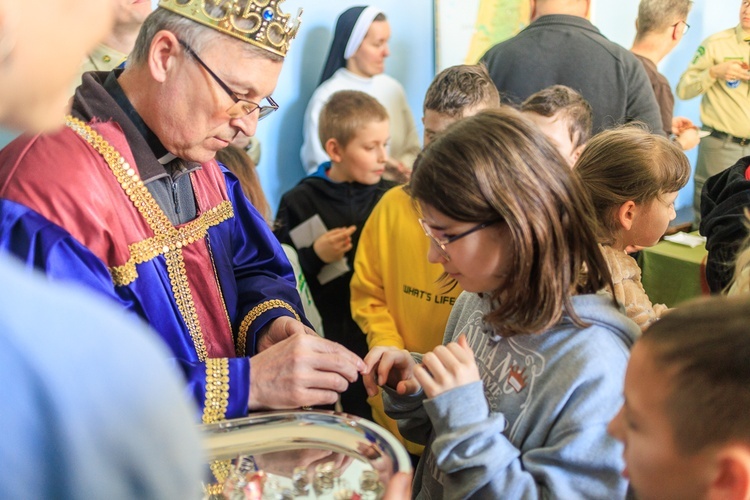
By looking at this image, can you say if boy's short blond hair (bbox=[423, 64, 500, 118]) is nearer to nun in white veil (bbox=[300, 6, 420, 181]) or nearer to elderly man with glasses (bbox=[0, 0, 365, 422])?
elderly man with glasses (bbox=[0, 0, 365, 422])

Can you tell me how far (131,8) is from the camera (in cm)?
254

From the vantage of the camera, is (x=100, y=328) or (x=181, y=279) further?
(x=181, y=279)

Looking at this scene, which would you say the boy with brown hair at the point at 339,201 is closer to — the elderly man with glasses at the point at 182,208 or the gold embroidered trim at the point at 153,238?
the elderly man with glasses at the point at 182,208

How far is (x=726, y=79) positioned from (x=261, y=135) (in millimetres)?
3192

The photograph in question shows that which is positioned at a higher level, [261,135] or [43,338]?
[43,338]

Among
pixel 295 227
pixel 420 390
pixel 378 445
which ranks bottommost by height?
pixel 295 227

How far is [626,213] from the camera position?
5.68 ft

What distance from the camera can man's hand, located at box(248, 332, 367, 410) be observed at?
1298mm

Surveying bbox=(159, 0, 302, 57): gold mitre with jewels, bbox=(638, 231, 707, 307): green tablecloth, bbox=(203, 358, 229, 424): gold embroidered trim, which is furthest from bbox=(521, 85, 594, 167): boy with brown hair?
bbox=(203, 358, 229, 424): gold embroidered trim

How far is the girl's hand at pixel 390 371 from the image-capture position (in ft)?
4.52

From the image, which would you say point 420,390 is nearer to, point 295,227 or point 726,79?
point 295,227

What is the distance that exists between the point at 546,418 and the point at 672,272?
89.7 inches

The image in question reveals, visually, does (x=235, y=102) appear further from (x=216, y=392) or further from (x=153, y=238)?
(x=216, y=392)

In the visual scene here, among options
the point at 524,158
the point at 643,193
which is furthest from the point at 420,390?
the point at 643,193
